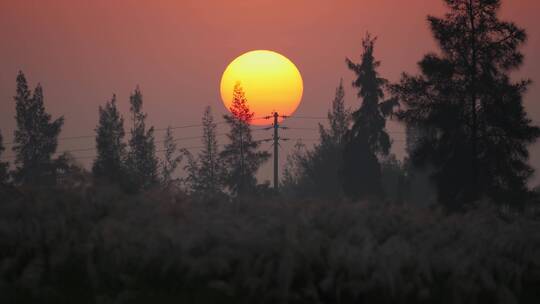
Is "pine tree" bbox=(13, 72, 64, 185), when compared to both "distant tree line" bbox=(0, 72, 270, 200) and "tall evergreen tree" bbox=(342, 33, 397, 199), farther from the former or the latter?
"tall evergreen tree" bbox=(342, 33, 397, 199)

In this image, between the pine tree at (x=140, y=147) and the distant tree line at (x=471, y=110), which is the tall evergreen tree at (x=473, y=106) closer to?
the distant tree line at (x=471, y=110)

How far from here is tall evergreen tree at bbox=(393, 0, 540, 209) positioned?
118 ft

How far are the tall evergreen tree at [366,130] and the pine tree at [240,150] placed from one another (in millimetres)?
14688

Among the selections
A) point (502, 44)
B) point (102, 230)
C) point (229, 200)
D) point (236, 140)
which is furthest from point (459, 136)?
point (236, 140)

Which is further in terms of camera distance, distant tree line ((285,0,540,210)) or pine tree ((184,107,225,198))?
pine tree ((184,107,225,198))

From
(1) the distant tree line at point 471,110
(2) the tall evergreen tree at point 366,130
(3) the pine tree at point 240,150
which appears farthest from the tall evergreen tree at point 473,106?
(3) the pine tree at point 240,150

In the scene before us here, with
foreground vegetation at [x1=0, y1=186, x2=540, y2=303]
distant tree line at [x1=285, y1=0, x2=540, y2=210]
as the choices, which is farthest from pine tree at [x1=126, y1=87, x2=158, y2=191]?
foreground vegetation at [x1=0, y1=186, x2=540, y2=303]

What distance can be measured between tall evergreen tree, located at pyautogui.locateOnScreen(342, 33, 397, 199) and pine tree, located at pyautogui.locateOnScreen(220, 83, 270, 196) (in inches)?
578

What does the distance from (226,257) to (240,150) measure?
229 feet

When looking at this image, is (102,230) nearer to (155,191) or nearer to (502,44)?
(155,191)

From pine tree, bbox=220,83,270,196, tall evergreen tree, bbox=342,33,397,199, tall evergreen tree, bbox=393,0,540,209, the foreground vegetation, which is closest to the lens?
the foreground vegetation

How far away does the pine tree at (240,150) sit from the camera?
251 ft

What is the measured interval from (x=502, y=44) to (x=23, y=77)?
5815 cm

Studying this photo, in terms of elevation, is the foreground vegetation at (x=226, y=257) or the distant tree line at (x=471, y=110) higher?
the distant tree line at (x=471, y=110)
